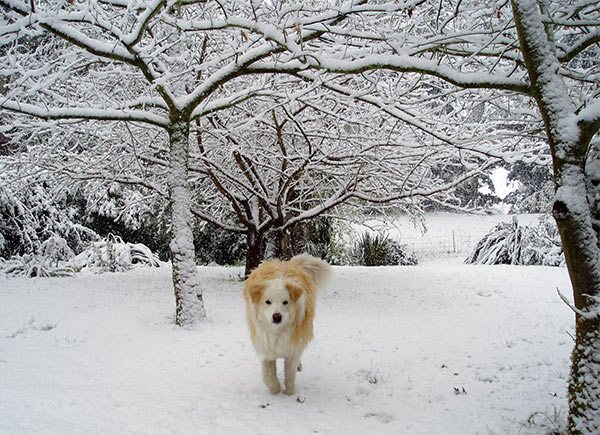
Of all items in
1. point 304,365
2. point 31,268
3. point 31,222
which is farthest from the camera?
point 31,222

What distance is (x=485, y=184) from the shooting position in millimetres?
23625

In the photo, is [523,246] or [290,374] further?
[523,246]

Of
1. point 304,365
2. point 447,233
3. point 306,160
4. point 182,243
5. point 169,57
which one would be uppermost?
point 169,57

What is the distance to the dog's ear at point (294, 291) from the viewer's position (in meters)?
3.60

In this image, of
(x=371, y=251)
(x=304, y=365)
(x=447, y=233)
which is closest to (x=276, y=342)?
(x=304, y=365)

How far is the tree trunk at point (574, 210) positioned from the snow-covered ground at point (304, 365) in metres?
0.61

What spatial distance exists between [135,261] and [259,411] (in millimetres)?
11312

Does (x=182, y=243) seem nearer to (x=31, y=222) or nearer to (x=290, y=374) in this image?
(x=290, y=374)

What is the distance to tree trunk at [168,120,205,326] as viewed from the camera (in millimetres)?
5664

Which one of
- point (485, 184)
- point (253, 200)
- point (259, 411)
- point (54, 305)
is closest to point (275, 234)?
point (253, 200)

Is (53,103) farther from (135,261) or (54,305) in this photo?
(135,261)

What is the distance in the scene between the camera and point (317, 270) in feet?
14.8

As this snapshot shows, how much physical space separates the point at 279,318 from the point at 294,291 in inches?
12.5

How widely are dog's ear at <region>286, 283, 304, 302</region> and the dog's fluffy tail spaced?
0.85 meters
